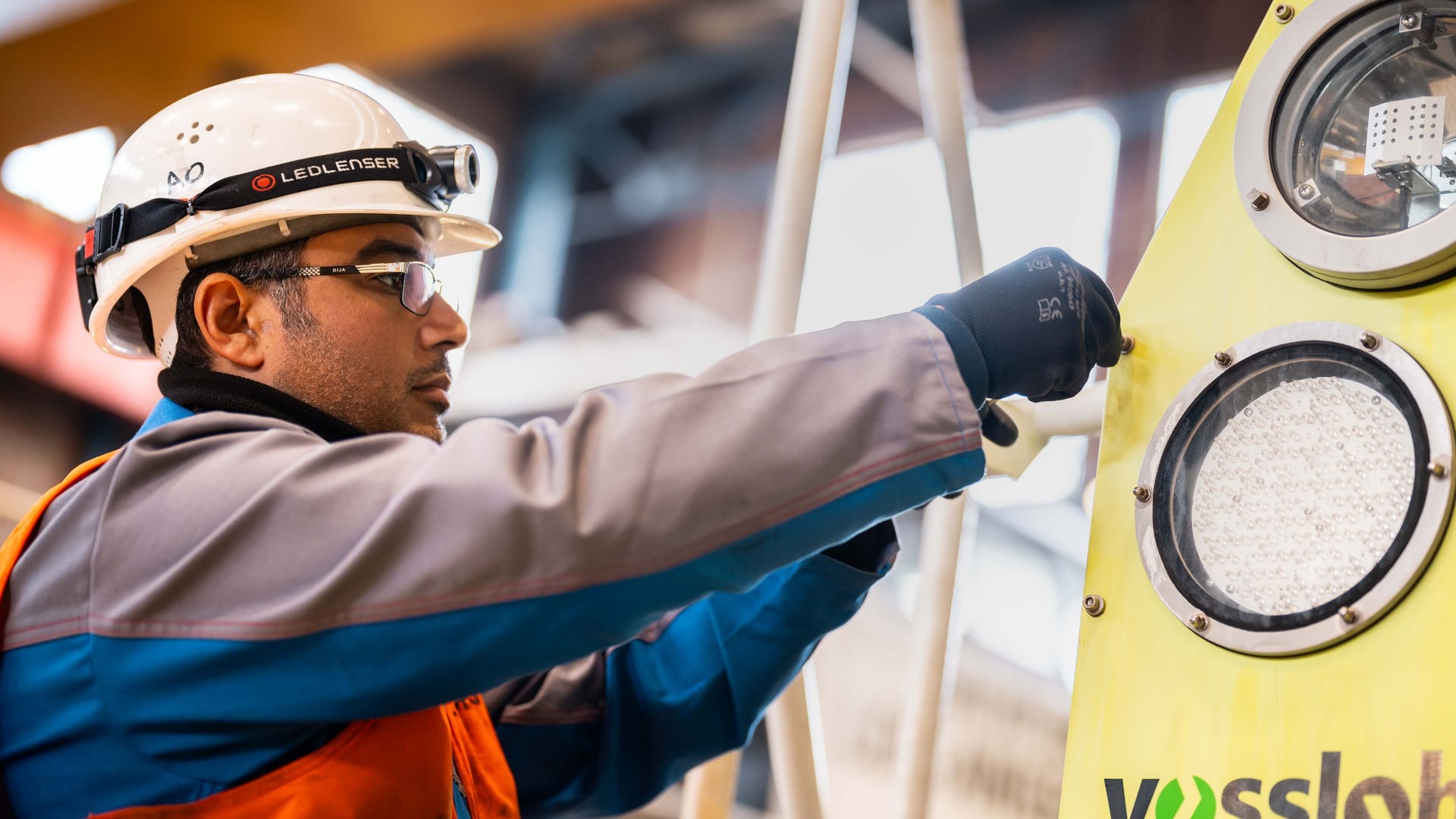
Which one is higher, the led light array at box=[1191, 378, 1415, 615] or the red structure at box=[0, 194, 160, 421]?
the red structure at box=[0, 194, 160, 421]

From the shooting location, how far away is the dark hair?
1.41 meters

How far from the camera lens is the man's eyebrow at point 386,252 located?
57.4 inches

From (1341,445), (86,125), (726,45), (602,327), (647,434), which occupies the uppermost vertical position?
(726,45)

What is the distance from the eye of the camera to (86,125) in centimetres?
390

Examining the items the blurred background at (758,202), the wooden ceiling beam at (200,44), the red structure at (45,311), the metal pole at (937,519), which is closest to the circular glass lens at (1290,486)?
the metal pole at (937,519)

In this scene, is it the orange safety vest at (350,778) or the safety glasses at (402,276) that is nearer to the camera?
the orange safety vest at (350,778)

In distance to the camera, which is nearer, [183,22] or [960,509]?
[960,509]

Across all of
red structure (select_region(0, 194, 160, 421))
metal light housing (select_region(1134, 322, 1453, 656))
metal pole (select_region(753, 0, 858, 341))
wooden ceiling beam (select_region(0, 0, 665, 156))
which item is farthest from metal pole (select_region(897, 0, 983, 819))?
red structure (select_region(0, 194, 160, 421))

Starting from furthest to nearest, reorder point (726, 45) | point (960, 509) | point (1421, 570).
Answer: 1. point (726, 45)
2. point (960, 509)
3. point (1421, 570)

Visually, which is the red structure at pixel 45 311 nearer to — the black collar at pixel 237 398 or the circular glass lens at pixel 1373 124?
the black collar at pixel 237 398

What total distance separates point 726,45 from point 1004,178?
2.11 meters

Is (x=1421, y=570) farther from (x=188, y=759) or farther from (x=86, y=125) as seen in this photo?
(x=86, y=125)

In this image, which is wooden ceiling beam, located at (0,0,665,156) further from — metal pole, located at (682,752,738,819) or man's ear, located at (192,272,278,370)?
metal pole, located at (682,752,738,819)

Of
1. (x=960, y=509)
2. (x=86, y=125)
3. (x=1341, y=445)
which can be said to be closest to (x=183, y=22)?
(x=86, y=125)
